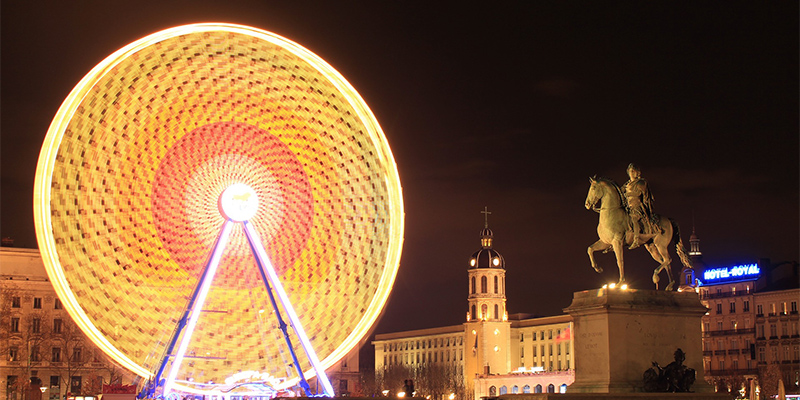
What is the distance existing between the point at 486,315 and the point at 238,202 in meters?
129

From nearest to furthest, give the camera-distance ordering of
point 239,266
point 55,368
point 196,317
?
point 196,317, point 239,266, point 55,368

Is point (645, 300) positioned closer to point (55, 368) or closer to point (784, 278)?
point (55, 368)

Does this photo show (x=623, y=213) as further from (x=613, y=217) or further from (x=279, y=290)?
(x=279, y=290)

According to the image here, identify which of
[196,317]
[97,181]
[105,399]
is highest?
[97,181]

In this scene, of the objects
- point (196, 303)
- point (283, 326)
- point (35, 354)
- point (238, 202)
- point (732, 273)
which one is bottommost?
point (283, 326)

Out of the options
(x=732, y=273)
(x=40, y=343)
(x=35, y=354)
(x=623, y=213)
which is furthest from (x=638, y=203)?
(x=732, y=273)

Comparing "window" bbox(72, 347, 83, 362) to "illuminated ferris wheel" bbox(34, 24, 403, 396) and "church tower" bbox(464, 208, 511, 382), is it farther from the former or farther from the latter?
"church tower" bbox(464, 208, 511, 382)

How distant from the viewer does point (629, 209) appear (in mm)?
31969

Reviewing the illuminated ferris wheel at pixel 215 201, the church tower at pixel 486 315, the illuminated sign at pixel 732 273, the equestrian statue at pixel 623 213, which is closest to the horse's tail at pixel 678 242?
the equestrian statue at pixel 623 213

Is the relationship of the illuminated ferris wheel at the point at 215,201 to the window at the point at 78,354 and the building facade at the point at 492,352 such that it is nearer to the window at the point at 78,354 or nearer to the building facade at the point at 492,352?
the window at the point at 78,354

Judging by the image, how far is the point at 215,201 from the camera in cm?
4409

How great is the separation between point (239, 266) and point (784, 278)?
82724 mm

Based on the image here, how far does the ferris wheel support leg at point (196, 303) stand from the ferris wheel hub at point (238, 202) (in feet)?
1.32

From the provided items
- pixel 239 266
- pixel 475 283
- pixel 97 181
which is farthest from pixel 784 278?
pixel 97 181
